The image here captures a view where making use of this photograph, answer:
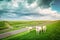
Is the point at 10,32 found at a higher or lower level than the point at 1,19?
lower

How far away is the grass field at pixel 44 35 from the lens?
313 cm

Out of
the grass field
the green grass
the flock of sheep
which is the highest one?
the green grass

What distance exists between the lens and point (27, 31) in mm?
3152

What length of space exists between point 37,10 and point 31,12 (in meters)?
0.11

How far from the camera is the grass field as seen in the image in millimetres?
3135

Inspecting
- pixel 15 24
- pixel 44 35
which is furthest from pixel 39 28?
pixel 15 24

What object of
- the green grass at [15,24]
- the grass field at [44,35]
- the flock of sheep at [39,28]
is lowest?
the grass field at [44,35]

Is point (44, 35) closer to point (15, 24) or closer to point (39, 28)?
point (39, 28)

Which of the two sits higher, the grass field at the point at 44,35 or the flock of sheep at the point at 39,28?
the flock of sheep at the point at 39,28

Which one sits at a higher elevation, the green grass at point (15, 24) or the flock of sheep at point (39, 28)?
the green grass at point (15, 24)

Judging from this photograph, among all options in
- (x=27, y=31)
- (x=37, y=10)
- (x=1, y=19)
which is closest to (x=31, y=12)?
(x=37, y=10)

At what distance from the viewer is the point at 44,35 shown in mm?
3146

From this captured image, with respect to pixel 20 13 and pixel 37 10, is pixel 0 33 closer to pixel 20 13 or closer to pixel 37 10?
pixel 20 13

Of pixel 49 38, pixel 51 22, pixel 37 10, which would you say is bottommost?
pixel 49 38
